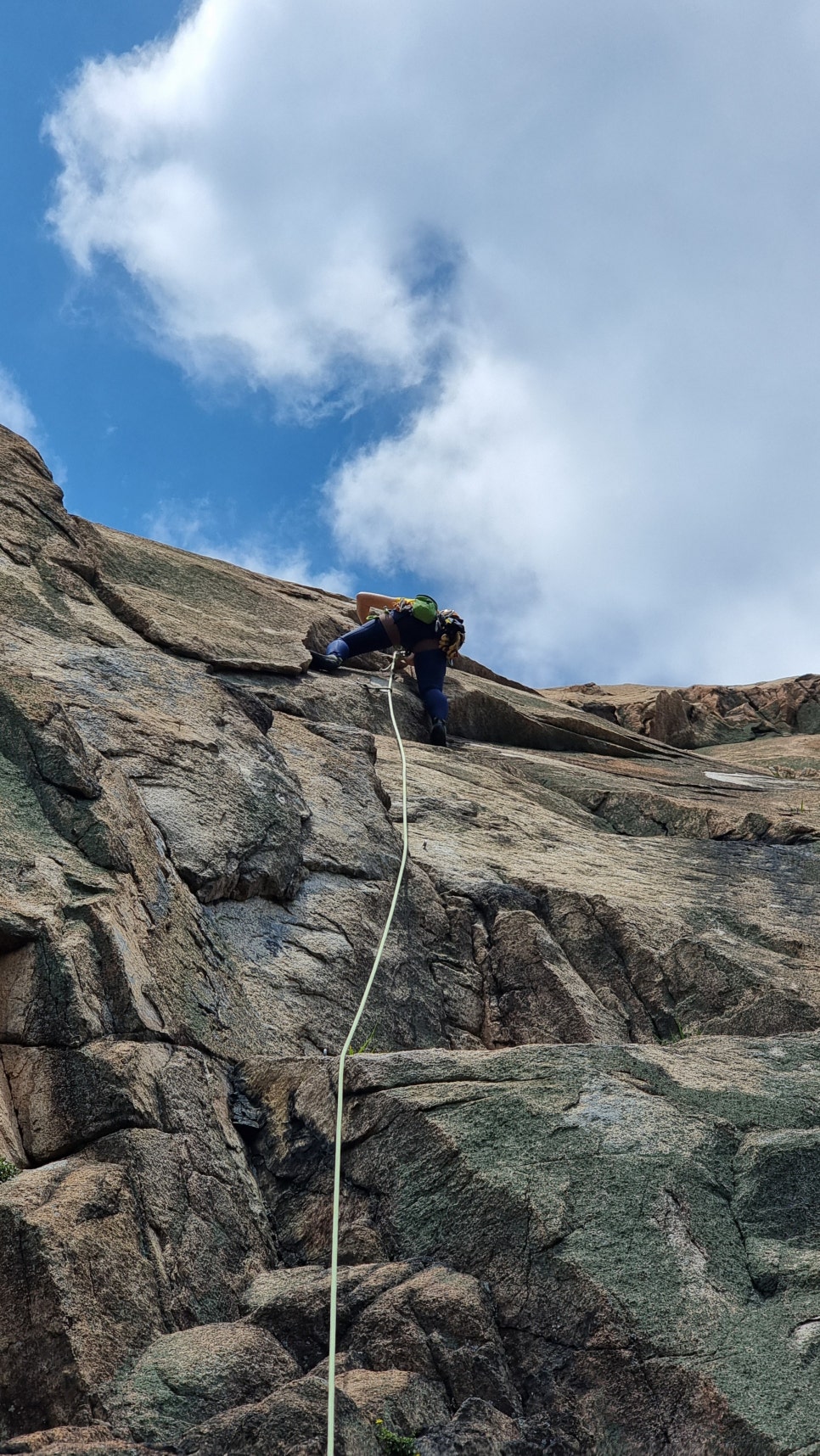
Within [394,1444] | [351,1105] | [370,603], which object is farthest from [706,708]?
[394,1444]

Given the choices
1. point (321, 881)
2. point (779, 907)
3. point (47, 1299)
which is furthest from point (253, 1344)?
point (779, 907)

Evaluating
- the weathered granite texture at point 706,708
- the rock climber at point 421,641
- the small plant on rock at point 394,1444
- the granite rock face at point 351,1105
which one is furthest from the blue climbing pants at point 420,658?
the small plant on rock at point 394,1444

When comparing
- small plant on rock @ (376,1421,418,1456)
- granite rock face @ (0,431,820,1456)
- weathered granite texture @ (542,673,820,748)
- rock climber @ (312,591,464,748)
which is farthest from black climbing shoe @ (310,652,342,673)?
small plant on rock @ (376,1421,418,1456)

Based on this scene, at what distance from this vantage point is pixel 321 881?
8.60 metres

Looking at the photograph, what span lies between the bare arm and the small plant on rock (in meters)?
11.5

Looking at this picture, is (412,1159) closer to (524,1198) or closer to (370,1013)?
(524,1198)

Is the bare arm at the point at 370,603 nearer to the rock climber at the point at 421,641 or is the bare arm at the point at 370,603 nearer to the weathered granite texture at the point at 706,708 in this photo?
the rock climber at the point at 421,641

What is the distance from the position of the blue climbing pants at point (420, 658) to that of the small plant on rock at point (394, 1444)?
10.1 meters

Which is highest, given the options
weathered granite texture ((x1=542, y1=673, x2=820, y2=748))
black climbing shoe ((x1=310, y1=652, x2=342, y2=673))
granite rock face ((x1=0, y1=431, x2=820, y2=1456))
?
weathered granite texture ((x1=542, y1=673, x2=820, y2=748))

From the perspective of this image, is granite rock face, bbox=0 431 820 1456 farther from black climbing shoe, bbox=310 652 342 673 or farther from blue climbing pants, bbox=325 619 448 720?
blue climbing pants, bbox=325 619 448 720

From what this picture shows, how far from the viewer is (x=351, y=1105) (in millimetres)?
6008

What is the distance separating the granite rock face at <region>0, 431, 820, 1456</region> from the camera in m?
4.48

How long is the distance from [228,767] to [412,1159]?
3555 mm

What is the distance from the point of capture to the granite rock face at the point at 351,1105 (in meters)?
4.48
